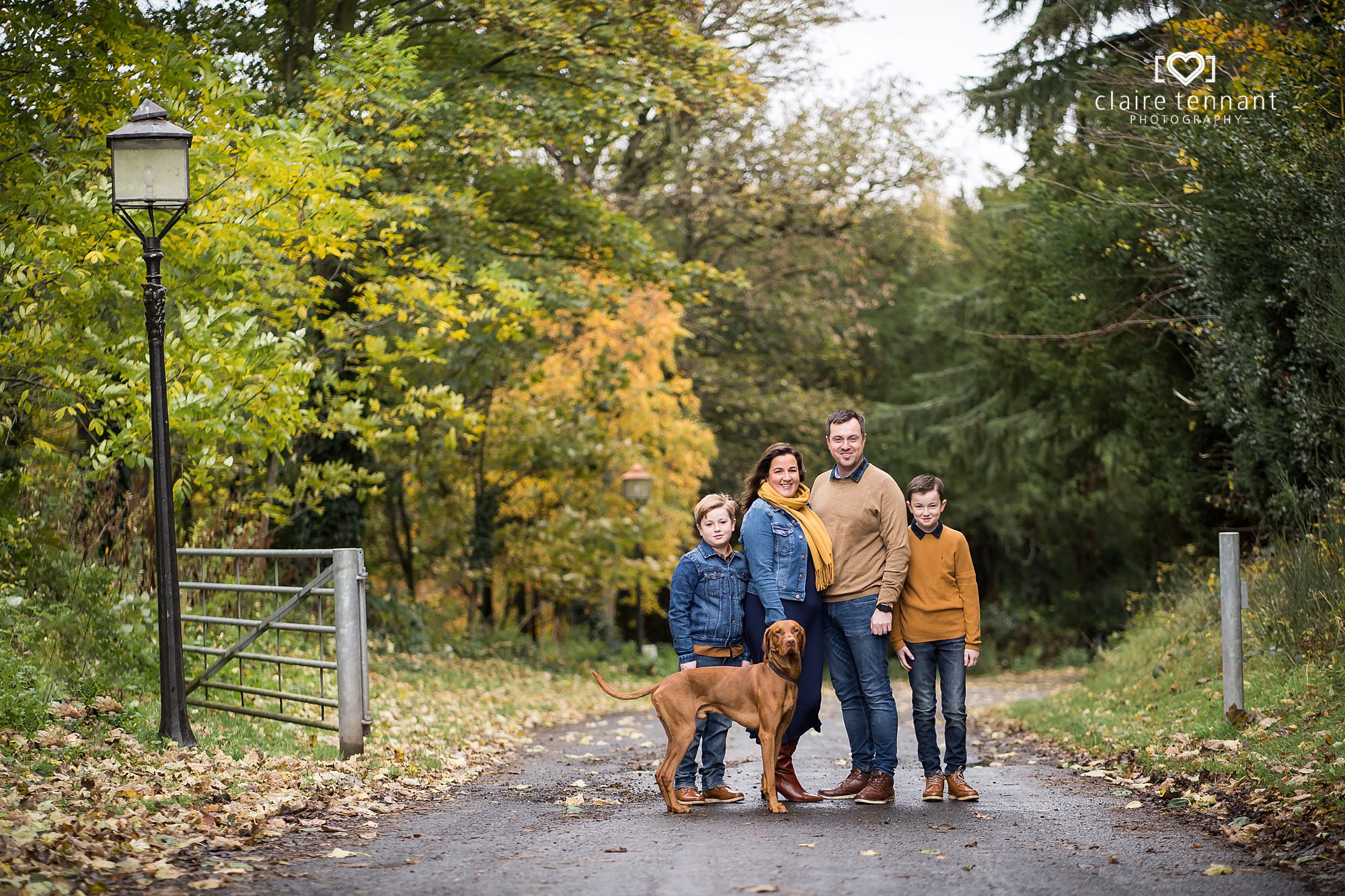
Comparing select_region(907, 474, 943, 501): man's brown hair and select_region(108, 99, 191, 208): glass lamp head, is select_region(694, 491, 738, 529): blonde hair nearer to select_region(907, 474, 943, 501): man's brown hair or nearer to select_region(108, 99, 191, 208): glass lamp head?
select_region(907, 474, 943, 501): man's brown hair

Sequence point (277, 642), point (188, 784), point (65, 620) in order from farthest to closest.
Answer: point (277, 642) < point (65, 620) < point (188, 784)

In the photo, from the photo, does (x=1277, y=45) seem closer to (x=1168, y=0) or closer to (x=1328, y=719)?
(x=1168, y=0)

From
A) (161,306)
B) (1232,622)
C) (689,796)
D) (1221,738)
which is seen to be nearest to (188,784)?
(689,796)

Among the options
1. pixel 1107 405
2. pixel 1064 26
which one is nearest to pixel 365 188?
pixel 1064 26

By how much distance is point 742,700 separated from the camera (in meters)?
6.49

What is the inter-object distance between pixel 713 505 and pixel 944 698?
66.1 inches

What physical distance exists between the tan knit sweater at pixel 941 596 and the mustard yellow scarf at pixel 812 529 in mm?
480

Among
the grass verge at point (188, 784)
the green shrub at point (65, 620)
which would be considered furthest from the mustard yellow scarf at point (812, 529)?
the green shrub at point (65, 620)

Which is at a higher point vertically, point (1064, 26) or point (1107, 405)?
point (1064, 26)

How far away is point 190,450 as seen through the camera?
9.20m

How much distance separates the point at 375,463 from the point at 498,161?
4.80m

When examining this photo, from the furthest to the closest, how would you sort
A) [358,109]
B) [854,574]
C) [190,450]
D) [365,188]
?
1. [365,188]
2. [358,109]
3. [190,450]
4. [854,574]

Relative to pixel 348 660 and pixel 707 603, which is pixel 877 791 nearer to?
pixel 707 603

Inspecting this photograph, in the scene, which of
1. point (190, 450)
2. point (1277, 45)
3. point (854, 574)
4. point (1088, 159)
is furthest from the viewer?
point (1088, 159)
